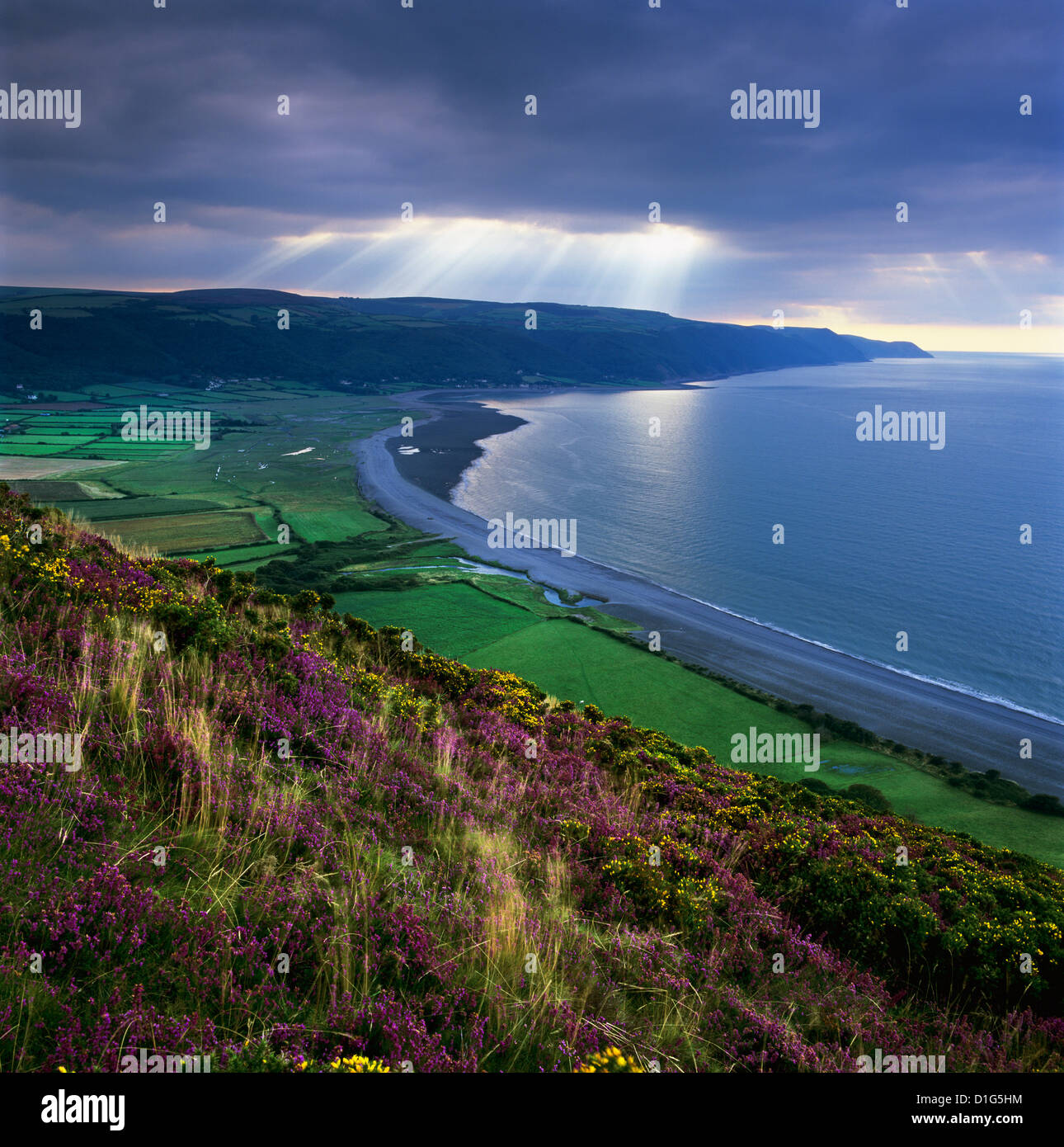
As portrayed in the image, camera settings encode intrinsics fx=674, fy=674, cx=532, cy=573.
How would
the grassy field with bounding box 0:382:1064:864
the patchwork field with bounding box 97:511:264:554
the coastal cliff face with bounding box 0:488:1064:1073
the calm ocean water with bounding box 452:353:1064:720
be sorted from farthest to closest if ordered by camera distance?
1. the patchwork field with bounding box 97:511:264:554
2. the calm ocean water with bounding box 452:353:1064:720
3. the grassy field with bounding box 0:382:1064:864
4. the coastal cliff face with bounding box 0:488:1064:1073

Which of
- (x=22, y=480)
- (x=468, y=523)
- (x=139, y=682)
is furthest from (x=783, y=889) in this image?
(x=22, y=480)

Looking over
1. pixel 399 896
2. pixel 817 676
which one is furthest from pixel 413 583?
pixel 399 896

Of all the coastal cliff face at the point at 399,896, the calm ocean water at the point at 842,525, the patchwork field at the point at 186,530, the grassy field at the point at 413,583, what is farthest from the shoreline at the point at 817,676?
the coastal cliff face at the point at 399,896

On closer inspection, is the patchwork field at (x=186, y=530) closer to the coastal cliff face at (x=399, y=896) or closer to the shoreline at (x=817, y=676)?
the shoreline at (x=817, y=676)

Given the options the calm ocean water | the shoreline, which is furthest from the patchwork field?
the calm ocean water

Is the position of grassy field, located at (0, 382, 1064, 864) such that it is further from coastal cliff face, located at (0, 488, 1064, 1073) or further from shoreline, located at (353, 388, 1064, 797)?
coastal cliff face, located at (0, 488, 1064, 1073)

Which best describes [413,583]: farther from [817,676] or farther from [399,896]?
[399,896]
